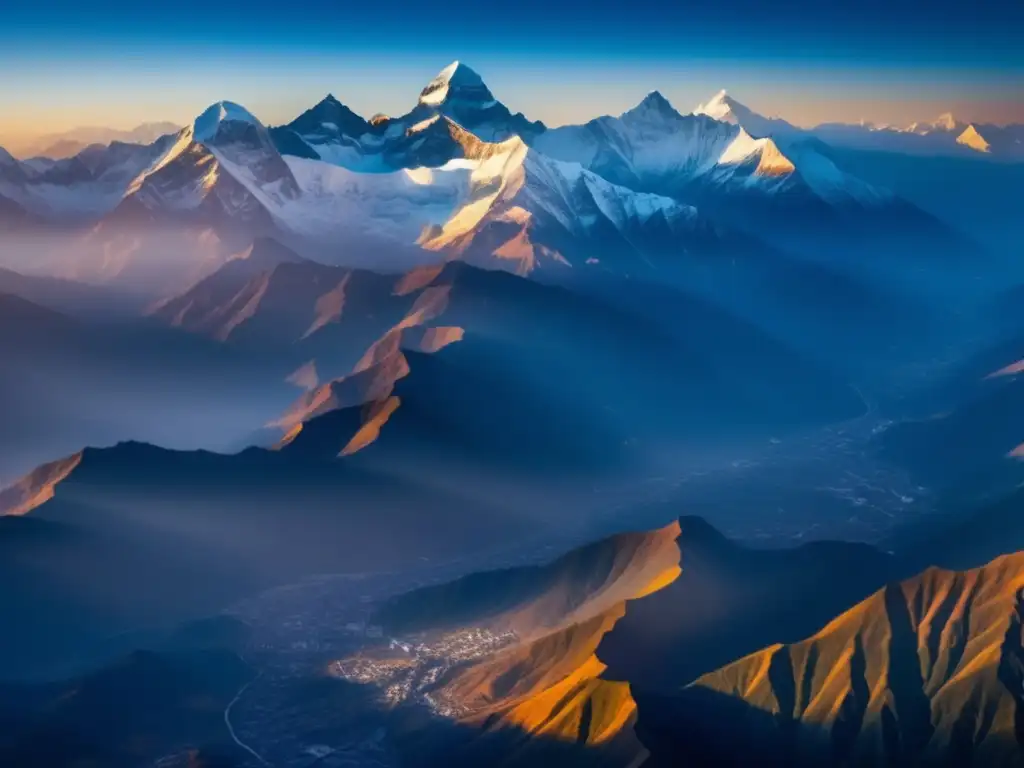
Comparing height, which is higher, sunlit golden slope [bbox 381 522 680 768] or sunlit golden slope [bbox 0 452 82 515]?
sunlit golden slope [bbox 0 452 82 515]

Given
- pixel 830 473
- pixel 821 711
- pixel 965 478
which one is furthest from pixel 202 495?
pixel 965 478

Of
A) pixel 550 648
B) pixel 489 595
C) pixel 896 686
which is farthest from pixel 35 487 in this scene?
pixel 896 686

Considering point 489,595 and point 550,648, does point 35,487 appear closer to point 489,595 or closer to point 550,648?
point 489,595

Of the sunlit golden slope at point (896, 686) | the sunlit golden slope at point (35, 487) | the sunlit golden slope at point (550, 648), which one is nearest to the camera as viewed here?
the sunlit golden slope at point (896, 686)

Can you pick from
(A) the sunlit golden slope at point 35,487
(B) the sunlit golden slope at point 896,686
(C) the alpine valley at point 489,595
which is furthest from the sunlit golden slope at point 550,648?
(A) the sunlit golden slope at point 35,487

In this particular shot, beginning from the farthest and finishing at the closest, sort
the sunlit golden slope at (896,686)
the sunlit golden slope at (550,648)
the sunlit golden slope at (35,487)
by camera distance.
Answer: the sunlit golden slope at (35,487) → the sunlit golden slope at (550,648) → the sunlit golden slope at (896,686)

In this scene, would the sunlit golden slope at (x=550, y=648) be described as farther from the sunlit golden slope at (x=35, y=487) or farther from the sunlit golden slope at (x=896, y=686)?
the sunlit golden slope at (x=35, y=487)

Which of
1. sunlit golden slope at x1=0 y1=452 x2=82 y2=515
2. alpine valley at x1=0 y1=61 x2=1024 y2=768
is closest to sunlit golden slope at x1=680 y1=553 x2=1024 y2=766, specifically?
alpine valley at x1=0 y1=61 x2=1024 y2=768

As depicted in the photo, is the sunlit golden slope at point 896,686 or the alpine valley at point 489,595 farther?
the alpine valley at point 489,595

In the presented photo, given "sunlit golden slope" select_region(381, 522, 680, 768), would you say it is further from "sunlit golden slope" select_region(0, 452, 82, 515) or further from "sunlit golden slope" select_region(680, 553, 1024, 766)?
"sunlit golden slope" select_region(0, 452, 82, 515)
